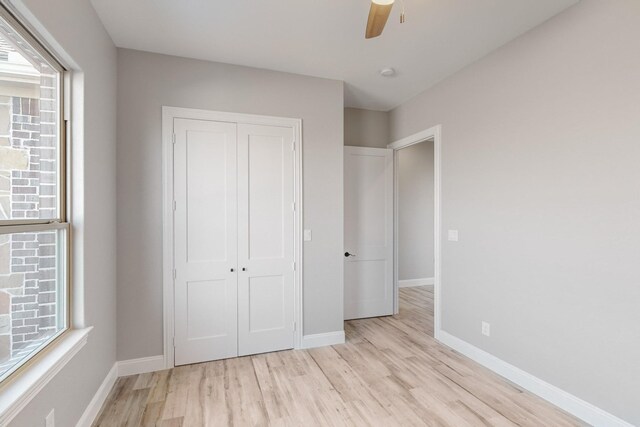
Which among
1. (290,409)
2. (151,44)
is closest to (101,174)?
(151,44)

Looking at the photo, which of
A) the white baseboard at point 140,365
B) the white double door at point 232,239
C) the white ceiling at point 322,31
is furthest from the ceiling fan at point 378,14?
the white baseboard at point 140,365

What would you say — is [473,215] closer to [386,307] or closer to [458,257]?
[458,257]

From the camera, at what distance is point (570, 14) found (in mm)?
2045

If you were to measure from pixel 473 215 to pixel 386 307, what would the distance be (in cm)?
180

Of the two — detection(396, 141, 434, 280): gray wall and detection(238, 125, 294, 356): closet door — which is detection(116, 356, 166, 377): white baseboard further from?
detection(396, 141, 434, 280): gray wall

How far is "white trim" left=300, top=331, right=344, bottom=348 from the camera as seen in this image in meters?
3.05

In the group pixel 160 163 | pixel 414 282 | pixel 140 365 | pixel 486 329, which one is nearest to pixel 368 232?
pixel 486 329

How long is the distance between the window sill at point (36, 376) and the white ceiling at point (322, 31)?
7.04 feet

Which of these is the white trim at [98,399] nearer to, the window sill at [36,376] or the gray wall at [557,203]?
the window sill at [36,376]

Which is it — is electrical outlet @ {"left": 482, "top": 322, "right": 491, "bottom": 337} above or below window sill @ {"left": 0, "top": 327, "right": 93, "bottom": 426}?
below

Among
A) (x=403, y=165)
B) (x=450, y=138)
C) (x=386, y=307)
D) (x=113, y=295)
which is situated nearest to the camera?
(x=113, y=295)

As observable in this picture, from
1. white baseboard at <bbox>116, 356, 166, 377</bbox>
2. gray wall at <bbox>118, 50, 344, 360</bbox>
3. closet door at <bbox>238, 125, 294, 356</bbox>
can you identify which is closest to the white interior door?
gray wall at <bbox>118, 50, 344, 360</bbox>

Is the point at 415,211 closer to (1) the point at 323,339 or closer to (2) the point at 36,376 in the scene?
(1) the point at 323,339

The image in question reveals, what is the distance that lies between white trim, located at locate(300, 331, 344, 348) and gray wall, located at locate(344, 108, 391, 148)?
2371mm
